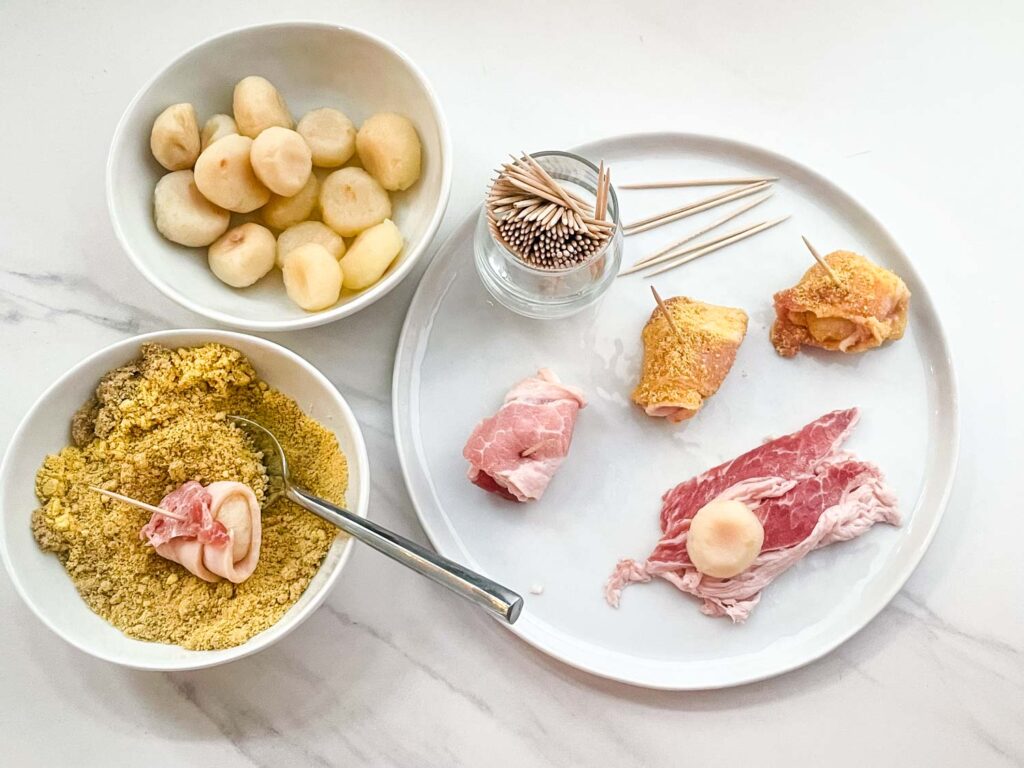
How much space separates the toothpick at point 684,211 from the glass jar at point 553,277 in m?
0.04

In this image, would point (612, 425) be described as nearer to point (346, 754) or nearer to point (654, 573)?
point (654, 573)

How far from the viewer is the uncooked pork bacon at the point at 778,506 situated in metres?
1.37

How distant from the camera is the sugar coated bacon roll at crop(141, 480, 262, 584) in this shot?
123 centimetres

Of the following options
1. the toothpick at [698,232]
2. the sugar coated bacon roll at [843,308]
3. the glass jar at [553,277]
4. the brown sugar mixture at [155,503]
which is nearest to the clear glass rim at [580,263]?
the glass jar at [553,277]

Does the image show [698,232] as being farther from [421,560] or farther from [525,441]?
[421,560]

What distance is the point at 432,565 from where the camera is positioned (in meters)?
1.25

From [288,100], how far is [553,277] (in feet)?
1.86

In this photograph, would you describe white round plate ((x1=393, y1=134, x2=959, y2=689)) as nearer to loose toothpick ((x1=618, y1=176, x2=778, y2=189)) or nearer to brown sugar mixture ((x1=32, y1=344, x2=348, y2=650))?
loose toothpick ((x1=618, y1=176, x2=778, y2=189))

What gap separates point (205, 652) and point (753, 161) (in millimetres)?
1171

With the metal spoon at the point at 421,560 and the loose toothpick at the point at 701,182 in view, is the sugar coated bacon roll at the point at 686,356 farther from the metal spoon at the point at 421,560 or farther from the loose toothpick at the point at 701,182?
the metal spoon at the point at 421,560

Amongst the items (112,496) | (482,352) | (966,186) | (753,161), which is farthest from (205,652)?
(966,186)

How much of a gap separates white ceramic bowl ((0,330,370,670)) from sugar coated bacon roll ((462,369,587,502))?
0.20 metres

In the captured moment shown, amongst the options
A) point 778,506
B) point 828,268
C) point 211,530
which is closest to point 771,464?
point 778,506

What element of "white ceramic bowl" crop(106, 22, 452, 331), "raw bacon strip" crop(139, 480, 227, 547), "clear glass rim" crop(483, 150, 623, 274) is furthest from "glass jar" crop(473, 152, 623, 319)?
"raw bacon strip" crop(139, 480, 227, 547)
